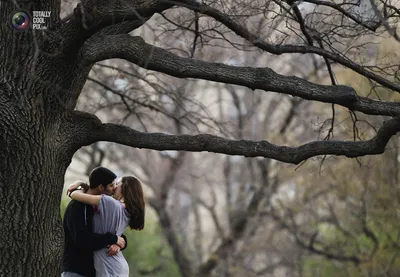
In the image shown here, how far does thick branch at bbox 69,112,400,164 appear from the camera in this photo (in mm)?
6980

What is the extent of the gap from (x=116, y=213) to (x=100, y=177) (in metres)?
0.36

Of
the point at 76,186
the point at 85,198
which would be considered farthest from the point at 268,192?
the point at 85,198

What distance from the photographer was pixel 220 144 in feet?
23.3

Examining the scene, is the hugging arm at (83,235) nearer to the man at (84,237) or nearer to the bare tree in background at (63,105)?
the man at (84,237)

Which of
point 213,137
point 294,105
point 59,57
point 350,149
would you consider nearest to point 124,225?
point 213,137

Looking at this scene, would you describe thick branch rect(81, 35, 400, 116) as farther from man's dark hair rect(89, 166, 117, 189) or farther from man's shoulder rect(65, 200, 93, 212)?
man's shoulder rect(65, 200, 93, 212)

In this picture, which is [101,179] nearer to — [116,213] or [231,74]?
[116,213]

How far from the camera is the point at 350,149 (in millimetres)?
6980

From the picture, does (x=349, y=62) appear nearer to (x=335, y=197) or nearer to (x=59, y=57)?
(x=59, y=57)

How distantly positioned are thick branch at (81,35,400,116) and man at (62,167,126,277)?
107cm

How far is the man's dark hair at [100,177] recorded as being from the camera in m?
7.29

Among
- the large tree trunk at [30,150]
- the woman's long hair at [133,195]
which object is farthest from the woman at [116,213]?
the large tree trunk at [30,150]

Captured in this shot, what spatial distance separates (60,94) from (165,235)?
1623 centimetres

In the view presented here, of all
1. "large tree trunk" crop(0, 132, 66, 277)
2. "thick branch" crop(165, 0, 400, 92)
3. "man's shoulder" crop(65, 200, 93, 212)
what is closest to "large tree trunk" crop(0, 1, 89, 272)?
"large tree trunk" crop(0, 132, 66, 277)
